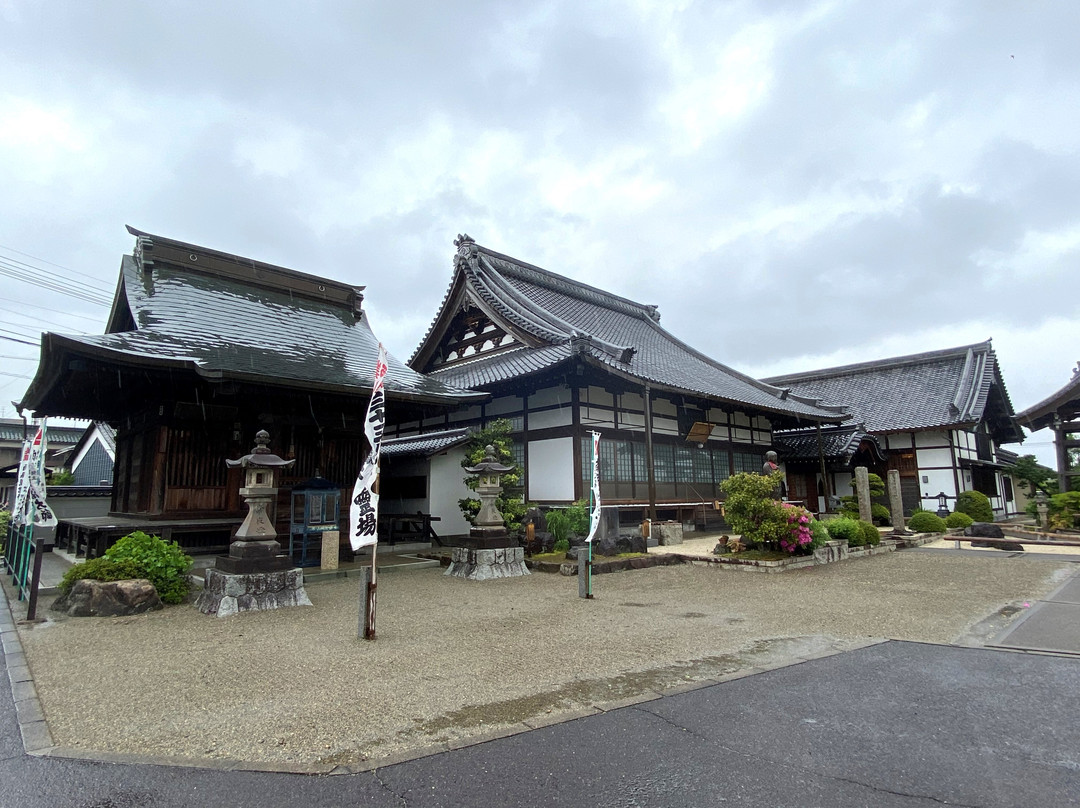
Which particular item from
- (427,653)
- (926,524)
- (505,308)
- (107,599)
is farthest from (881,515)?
(107,599)

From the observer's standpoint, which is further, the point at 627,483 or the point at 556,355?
the point at 627,483

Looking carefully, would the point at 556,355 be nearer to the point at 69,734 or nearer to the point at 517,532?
the point at 517,532

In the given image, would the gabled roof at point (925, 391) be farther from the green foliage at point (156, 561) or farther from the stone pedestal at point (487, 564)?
the green foliage at point (156, 561)

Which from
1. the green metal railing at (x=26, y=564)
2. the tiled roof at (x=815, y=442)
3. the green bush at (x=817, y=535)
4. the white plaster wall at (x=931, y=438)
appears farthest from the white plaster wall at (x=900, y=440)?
the green metal railing at (x=26, y=564)

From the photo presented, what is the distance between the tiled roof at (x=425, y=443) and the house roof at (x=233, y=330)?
1824 mm

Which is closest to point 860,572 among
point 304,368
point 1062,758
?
point 1062,758

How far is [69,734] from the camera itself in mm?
3873

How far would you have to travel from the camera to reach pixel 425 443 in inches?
628

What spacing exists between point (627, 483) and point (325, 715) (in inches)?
482

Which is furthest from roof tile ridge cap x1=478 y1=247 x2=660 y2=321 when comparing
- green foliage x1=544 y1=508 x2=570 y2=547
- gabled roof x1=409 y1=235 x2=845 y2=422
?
green foliage x1=544 y1=508 x2=570 y2=547

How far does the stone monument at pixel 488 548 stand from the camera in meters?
10.7

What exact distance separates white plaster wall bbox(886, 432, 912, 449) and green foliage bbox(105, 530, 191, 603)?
85.0 feet

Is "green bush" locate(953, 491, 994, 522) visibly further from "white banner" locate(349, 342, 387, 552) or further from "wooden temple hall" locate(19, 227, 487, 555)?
"white banner" locate(349, 342, 387, 552)

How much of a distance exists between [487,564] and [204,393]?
241 inches
